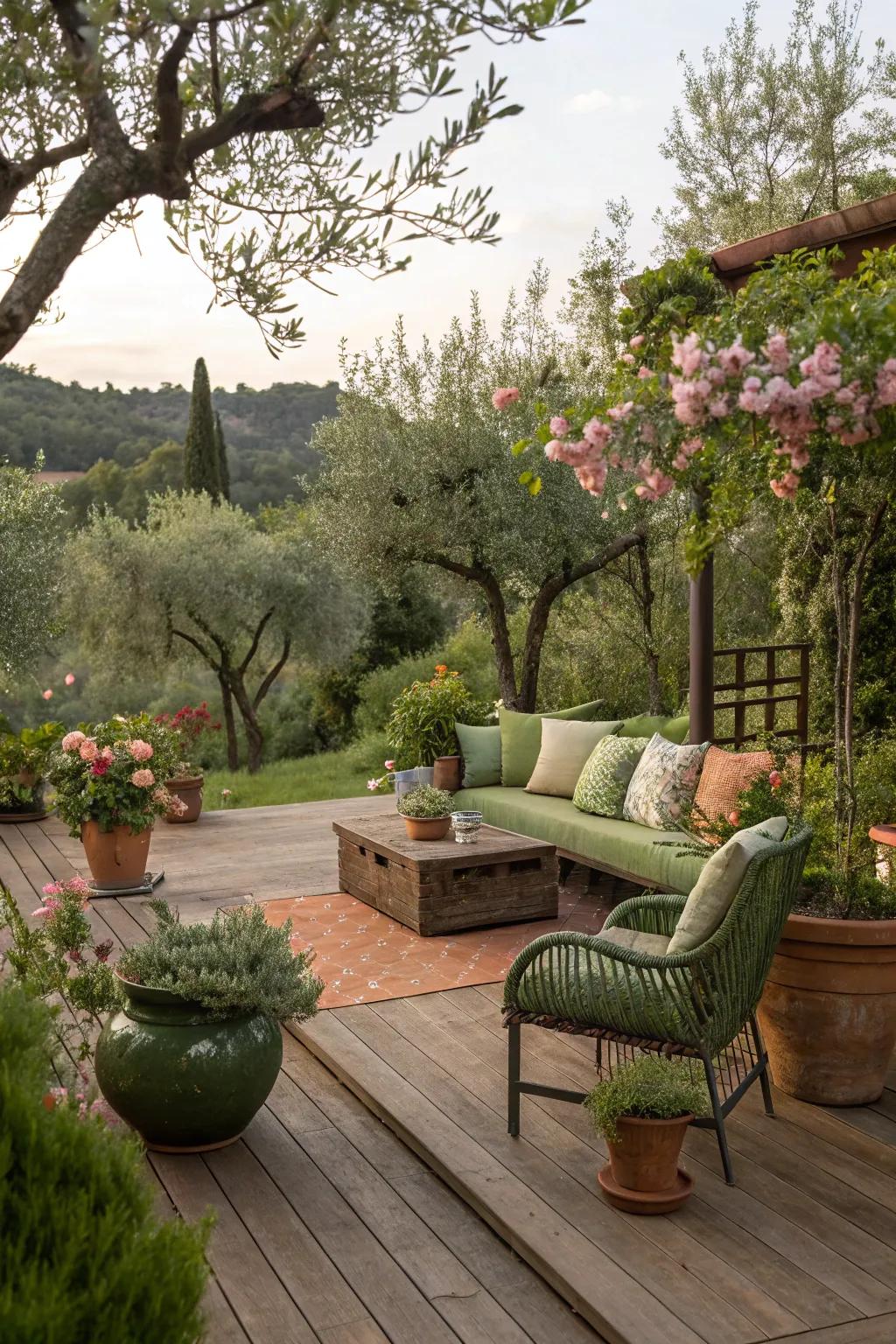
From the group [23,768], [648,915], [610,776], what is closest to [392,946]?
[610,776]

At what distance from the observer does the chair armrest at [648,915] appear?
414 centimetres

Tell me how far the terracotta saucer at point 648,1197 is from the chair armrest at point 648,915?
0.96 meters

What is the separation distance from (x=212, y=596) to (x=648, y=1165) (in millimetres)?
13305

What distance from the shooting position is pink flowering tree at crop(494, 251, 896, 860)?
110 inches

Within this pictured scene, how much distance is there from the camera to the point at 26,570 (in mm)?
13625

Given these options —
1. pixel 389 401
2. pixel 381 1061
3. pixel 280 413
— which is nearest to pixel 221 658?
pixel 389 401

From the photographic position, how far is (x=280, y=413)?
2441 cm

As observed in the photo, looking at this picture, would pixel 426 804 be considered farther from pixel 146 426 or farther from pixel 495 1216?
pixel 146 426

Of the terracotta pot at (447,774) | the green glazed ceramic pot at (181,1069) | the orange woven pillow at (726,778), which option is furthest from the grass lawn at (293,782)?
the green glazed ceramic pot at (181,1069)

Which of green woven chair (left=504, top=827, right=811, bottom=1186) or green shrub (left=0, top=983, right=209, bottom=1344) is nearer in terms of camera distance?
green shrub (left=0, top=983, right=209, bottom=1344)

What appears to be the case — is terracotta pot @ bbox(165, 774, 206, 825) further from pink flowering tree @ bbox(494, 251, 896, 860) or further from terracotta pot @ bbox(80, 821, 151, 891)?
pink flowering tree @ bbox(494, 251, 896, 860)

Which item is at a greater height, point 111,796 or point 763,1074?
point 111,796

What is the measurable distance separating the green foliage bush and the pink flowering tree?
1.63 meters

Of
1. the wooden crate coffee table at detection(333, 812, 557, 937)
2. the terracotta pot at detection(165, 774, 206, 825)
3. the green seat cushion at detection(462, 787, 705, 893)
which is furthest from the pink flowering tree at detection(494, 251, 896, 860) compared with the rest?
the terracotta pot at detection(165, 774, 206, 825)
